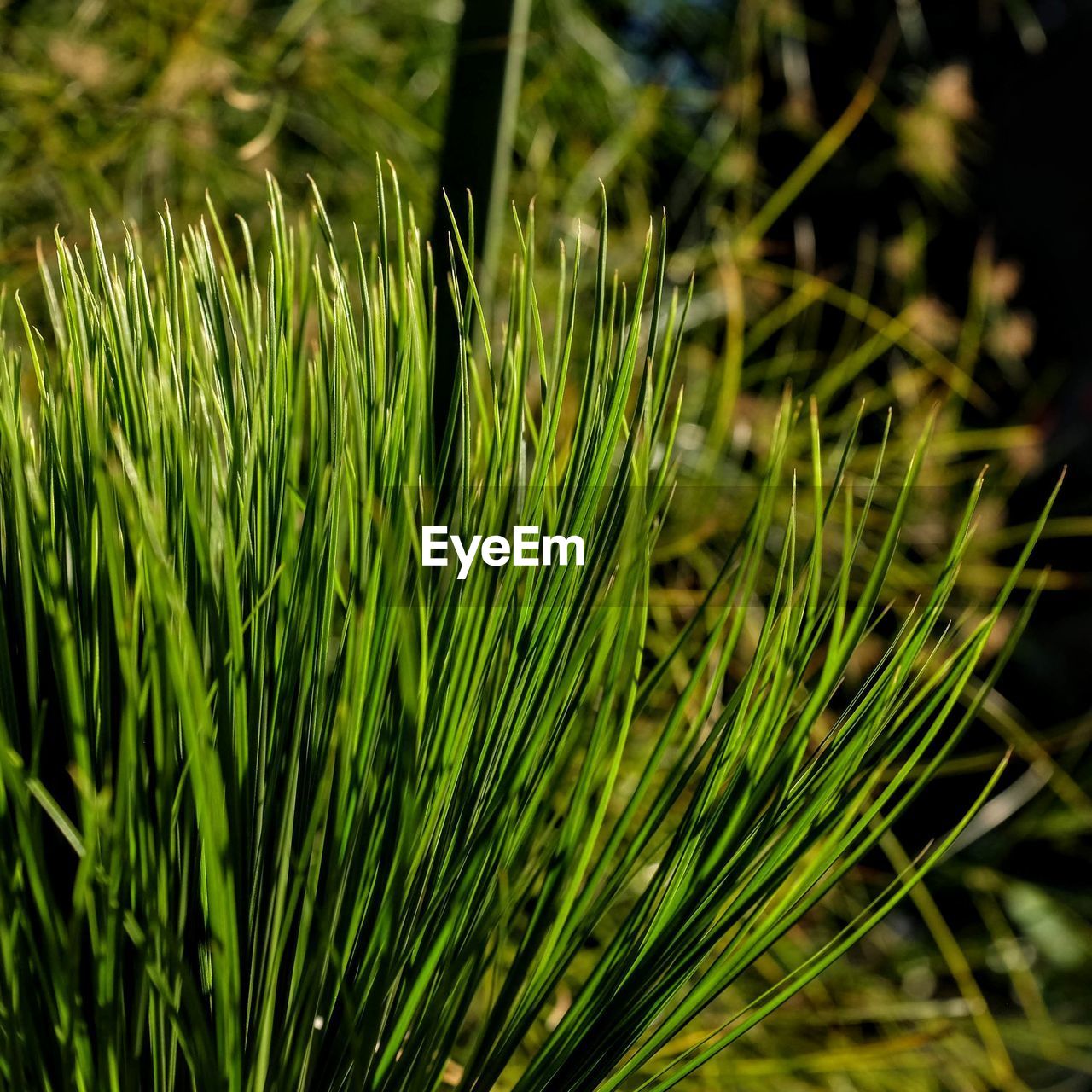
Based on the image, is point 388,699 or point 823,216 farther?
point 823,216

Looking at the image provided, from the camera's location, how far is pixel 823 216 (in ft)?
3.91

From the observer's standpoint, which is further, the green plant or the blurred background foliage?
the blurred background foliage

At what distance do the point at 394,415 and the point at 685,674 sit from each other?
0.56 metres

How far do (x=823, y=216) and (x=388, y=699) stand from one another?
3.48 feet

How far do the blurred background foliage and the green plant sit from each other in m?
0.31

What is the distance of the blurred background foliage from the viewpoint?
2.51 feet

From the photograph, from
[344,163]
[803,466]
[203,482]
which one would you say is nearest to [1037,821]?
[803,466]

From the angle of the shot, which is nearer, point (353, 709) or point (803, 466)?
point (353, 709)

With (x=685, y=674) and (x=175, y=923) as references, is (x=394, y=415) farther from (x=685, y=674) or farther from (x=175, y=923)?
(x=685, y=674)

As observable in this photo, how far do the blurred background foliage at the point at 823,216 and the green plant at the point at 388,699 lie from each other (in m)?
0.31

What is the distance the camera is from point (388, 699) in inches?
10.1

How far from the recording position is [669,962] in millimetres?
264

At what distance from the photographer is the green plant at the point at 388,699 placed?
0.23 metres

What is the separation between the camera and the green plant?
0.77ft
